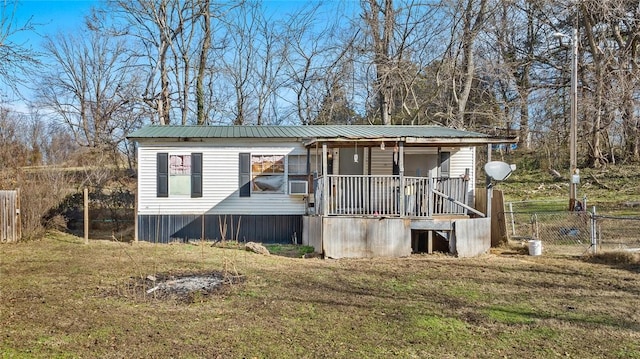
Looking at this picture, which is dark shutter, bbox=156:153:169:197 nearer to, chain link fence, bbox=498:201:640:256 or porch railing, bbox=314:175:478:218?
porch railing, bbox=314:175:478:218

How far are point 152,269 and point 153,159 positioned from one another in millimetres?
4983

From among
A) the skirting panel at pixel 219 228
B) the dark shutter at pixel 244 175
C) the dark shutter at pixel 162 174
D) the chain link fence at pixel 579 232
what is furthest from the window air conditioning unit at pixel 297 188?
the chain link fence at pixel 579 232

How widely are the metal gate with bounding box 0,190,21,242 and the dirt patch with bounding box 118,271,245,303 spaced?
6.50 metres

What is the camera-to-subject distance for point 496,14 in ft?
71.8

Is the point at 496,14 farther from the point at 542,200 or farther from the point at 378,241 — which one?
the point at 378,241

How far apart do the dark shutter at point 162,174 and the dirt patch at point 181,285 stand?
5213 millimetres

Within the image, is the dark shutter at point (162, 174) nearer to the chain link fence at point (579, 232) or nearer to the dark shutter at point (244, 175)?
the dark shutter at point (244, 175)

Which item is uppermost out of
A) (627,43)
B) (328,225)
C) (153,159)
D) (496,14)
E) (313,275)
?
(496,14)

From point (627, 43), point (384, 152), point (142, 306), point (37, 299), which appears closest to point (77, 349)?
point (142, 306)

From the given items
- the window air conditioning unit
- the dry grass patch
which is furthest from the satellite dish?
the window air conditioning unit

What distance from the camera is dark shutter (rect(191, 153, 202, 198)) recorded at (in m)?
12.7

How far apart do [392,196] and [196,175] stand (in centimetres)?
543

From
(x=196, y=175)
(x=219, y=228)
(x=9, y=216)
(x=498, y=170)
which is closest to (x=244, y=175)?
(x=196, y=175)

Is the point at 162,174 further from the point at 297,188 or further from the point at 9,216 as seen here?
the point at 9,216
